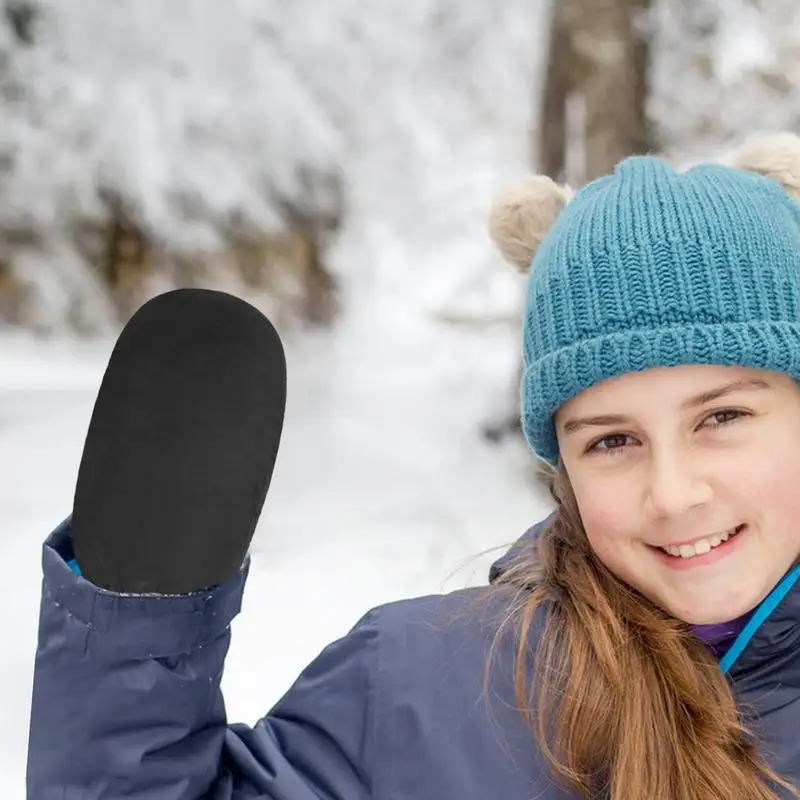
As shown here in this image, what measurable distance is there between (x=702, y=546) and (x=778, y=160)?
26.6 inches

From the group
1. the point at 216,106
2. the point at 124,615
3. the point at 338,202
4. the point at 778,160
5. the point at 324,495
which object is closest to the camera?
the point at 124,615

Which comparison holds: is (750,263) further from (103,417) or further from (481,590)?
(103,417)

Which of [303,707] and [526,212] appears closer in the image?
[303,707]

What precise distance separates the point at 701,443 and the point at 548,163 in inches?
158

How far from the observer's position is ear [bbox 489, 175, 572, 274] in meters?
1.60

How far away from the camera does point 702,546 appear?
1.28 meters

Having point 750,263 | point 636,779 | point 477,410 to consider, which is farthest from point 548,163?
point 636,779

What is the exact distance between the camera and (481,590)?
152cm

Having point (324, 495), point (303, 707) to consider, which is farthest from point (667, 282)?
point (324, 495)

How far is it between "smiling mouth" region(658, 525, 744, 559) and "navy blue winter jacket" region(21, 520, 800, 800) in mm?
136

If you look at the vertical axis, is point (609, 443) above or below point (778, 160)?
below

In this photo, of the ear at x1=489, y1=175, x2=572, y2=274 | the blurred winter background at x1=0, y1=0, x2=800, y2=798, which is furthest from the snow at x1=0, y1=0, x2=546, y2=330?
the ear at x1=489, y1=175, x2=572, y2=274

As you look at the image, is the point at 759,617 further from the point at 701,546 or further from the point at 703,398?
the point at 703,398

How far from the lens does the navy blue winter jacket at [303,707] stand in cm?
109
